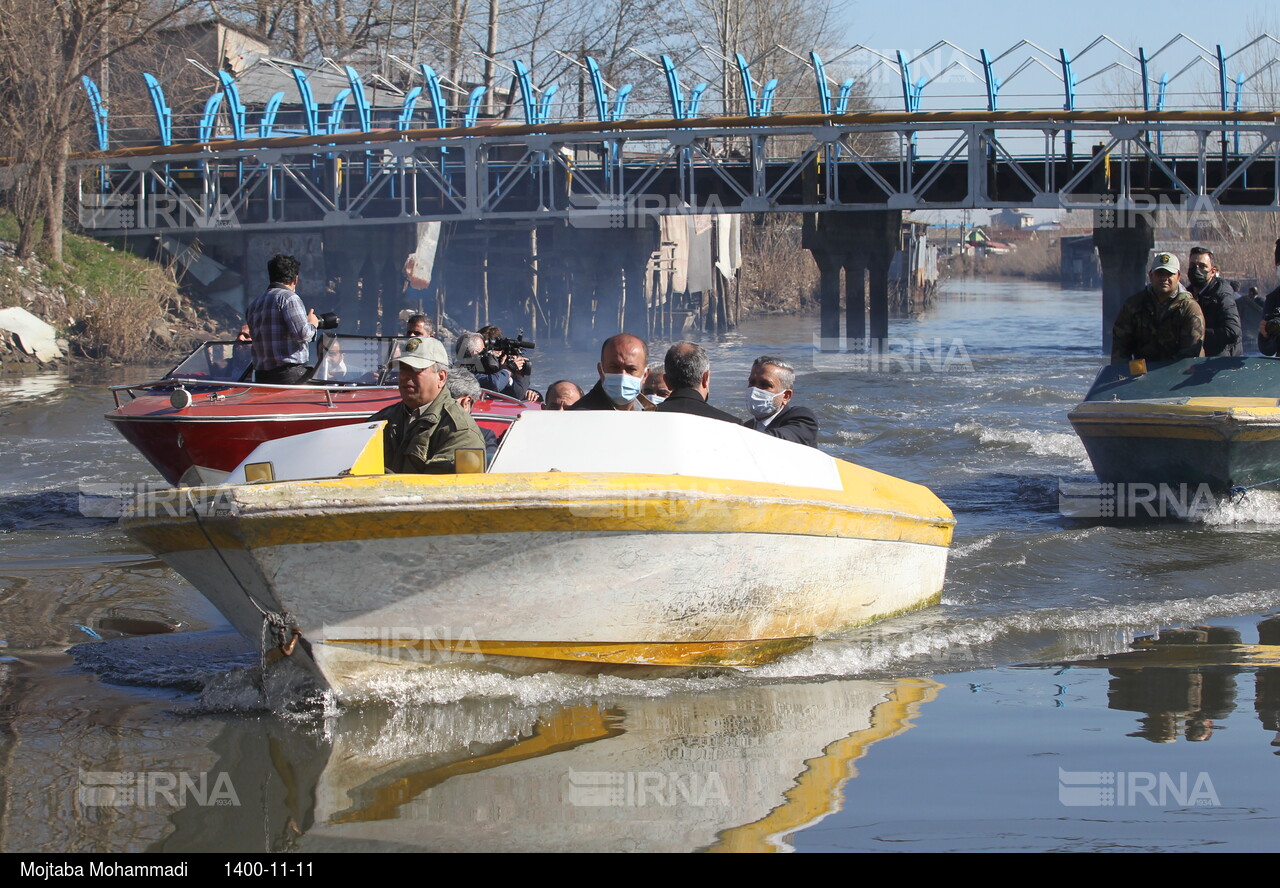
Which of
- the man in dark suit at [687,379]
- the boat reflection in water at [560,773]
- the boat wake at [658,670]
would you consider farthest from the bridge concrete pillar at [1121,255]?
the boat reflection in water at [560,773]

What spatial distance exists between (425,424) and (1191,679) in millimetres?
3297

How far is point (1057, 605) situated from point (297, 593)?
4.36m

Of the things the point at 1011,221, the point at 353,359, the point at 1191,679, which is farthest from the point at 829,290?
the point at 1011,221

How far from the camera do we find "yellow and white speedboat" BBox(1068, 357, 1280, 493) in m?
9.79

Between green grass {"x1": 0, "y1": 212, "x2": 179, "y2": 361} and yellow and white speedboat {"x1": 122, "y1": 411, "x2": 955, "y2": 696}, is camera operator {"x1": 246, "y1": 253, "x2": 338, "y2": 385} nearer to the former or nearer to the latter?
yellow and white speedboat {"x1": 122, "y1": 411, "x2": 955, "y2": 696}

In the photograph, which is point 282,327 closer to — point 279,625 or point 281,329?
point 281,329

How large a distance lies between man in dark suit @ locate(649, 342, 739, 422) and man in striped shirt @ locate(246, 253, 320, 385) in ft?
14.7

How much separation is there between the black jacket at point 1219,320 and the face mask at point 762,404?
5385 mm

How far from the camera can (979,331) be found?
49188 mm

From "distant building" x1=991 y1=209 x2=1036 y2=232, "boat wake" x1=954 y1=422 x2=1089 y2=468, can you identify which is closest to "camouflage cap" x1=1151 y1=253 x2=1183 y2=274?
"boat wake" x1=954 y1=422 x2=1089 y2=468

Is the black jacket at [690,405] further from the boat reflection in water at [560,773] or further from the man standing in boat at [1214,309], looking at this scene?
the man standing in boat at [1214,309]

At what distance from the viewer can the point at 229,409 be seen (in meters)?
10.2

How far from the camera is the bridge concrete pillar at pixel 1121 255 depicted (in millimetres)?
33125

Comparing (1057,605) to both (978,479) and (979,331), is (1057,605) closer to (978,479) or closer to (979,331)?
(978,479)
